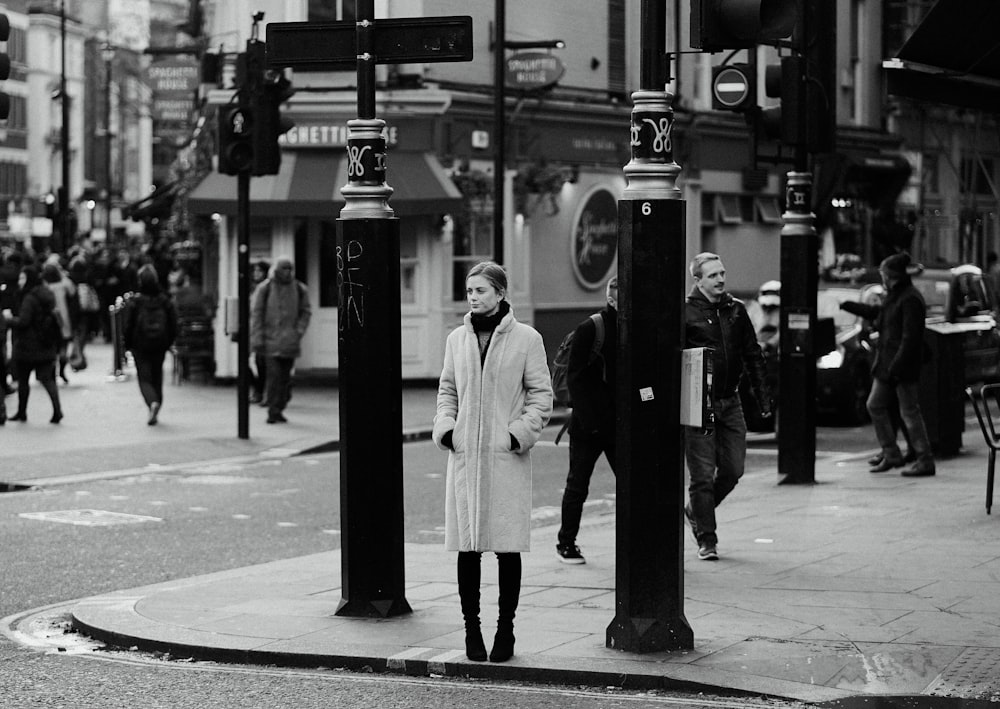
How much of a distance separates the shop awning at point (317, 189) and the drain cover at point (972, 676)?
59.5 feet

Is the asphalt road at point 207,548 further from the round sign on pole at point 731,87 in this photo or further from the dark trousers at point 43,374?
the dark trousers at point 43,374

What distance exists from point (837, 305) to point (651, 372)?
1470 cm

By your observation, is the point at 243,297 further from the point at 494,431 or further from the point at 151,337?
the point at 494,431

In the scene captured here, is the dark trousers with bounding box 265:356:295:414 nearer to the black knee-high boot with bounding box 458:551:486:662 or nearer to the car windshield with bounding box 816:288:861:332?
the car windshield with bounding box 816:288:861:332

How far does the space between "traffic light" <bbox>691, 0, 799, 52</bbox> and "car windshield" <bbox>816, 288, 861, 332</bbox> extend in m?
13.7

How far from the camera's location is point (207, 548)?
1176 cm

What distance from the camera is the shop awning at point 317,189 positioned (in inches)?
995

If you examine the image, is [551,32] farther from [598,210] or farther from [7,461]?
[7,461]

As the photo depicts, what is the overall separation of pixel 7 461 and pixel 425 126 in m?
11.4

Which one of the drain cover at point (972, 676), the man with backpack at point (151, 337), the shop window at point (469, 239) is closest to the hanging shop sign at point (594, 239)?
the shop window at point (469, 239)

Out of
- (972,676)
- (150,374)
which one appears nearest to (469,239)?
(150,374)

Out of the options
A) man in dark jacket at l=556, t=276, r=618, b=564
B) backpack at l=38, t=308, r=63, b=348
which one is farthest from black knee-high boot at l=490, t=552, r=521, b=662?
backpack at l=38, t=308, r=63, b=348

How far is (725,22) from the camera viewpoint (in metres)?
7.79

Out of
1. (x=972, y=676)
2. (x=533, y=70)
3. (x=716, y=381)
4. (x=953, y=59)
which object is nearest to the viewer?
(x=972, y=676)
